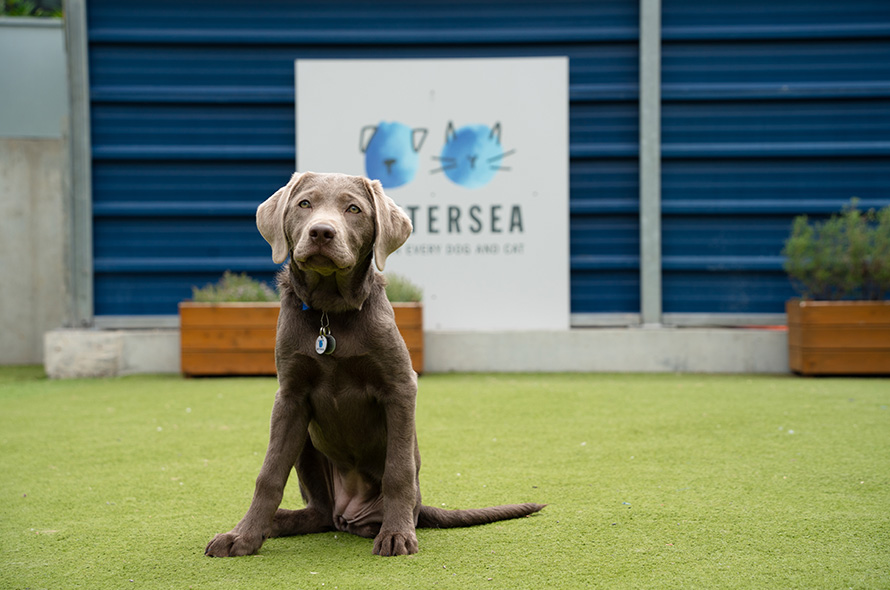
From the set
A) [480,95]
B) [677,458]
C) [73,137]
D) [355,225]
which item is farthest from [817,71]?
[73,137]

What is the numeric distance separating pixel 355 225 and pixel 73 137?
6.67m

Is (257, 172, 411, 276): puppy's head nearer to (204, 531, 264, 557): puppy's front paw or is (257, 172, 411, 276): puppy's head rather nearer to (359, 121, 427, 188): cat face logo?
(204, 531, 264, 557): puppy's front paw

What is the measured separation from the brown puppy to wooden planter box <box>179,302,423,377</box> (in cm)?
444

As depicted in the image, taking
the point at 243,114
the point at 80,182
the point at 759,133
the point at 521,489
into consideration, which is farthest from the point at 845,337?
the point at 80,182

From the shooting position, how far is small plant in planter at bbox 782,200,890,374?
708cm

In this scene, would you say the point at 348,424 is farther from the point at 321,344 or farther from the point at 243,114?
the point at 243,114

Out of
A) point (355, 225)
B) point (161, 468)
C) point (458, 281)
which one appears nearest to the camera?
point (355, 225)

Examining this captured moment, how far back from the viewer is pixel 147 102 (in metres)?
8.16

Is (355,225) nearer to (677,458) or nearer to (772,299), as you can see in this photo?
(677,458)

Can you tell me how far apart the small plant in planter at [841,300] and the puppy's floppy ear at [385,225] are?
5.57 m

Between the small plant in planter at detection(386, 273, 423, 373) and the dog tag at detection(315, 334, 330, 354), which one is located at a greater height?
the dog tag at detection(315, 334, 330, 354)

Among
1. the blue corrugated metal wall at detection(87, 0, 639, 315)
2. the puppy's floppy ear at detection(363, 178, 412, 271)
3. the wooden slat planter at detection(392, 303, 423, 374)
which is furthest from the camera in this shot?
the blue corrugated metal wall at detection(87, 0, 639, 315)

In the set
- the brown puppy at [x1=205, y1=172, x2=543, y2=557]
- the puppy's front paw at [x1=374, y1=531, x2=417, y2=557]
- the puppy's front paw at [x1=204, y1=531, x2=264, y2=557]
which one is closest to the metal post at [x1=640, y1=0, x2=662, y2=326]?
the brown puppy at [x1=205, y1=172, x2=543, y2=557]

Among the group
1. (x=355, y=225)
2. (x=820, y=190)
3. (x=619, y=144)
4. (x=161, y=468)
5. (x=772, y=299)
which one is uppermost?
(x=619, y=144)
